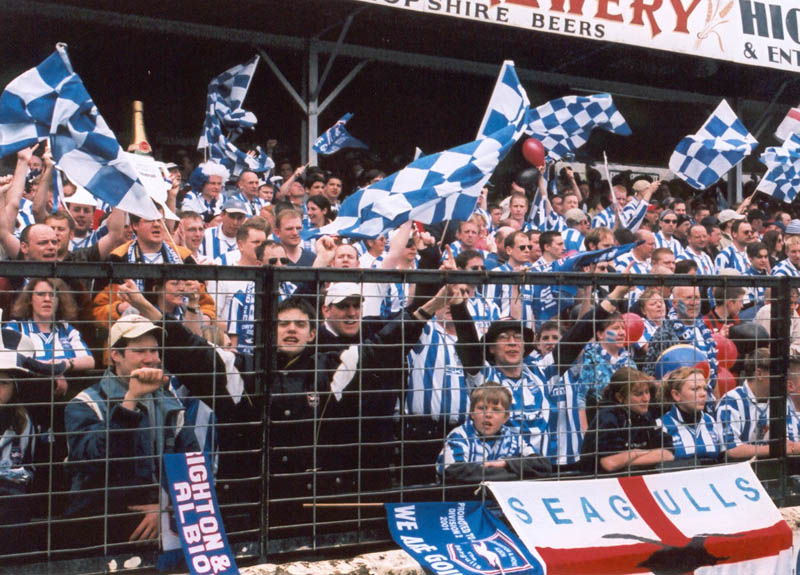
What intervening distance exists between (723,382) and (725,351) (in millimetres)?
174

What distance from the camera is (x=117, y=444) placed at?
2.61m

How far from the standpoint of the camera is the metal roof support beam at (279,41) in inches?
474

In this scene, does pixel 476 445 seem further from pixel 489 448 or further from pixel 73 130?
pixel 73 130

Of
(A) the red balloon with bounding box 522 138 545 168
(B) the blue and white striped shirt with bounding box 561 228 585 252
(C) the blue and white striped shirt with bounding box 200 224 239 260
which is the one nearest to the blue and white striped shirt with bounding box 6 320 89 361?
(C) the blue and white striped shirt with bounding box 200 224 239 260

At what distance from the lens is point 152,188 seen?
5562mm

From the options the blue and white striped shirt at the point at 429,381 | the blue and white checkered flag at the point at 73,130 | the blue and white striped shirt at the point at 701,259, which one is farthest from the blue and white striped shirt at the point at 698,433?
the blue and white striped shirt at the point at 701,259

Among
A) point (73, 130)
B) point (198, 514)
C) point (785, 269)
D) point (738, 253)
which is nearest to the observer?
point (198, 514)

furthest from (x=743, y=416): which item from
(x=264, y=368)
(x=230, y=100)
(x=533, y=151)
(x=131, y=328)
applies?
(x=533, y=151)

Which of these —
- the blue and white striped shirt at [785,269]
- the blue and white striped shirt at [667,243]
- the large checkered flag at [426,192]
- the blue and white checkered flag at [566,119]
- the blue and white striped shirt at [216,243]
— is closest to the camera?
the large checkered flag at [426,192]

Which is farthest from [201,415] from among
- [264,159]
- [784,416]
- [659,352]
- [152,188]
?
[264,159]

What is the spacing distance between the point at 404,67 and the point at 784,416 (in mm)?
12485

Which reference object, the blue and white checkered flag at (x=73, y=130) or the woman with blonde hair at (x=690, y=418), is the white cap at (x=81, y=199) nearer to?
the blue and white checkered flag at (x=73, y=130)

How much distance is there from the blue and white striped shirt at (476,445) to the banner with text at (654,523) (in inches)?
6.0

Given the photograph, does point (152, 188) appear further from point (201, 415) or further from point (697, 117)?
point (697, 117)
